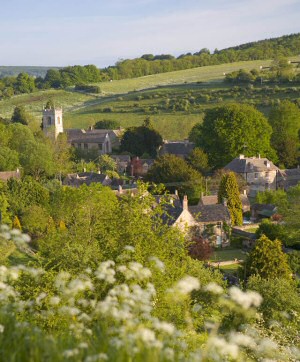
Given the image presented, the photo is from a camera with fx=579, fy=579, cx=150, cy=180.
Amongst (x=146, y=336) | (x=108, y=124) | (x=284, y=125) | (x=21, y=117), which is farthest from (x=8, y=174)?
(x=146, y=336)

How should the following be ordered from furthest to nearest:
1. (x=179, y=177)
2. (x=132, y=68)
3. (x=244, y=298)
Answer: (x=132, y=68) < (x=179, y=177) < (x=244, y=298)

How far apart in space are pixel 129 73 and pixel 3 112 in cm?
6224

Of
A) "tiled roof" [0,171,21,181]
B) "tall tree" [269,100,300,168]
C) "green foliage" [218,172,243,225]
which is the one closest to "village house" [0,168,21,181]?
"tiled roof" [0,171,21,181]

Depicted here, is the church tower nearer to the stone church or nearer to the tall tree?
the stone church

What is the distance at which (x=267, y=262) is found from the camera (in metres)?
29.1

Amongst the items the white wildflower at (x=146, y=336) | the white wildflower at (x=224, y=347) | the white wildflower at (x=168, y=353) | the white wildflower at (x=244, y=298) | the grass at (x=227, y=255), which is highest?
the white wildflower at (x=244, y=298)

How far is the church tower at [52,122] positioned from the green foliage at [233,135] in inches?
987

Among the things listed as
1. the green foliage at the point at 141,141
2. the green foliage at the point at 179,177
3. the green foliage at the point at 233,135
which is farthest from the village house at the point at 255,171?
→ the green foliage at the point at 141,141

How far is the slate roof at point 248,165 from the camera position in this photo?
193 feet

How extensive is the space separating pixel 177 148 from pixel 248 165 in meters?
17.2

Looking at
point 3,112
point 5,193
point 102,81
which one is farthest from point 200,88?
point 5,193

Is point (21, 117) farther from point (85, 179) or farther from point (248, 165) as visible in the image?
point (248, 165)

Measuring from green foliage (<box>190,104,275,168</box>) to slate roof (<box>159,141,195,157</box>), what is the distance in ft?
18.4

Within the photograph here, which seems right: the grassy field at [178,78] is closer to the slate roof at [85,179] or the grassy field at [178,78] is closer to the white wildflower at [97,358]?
the slate roof at [85,179]
